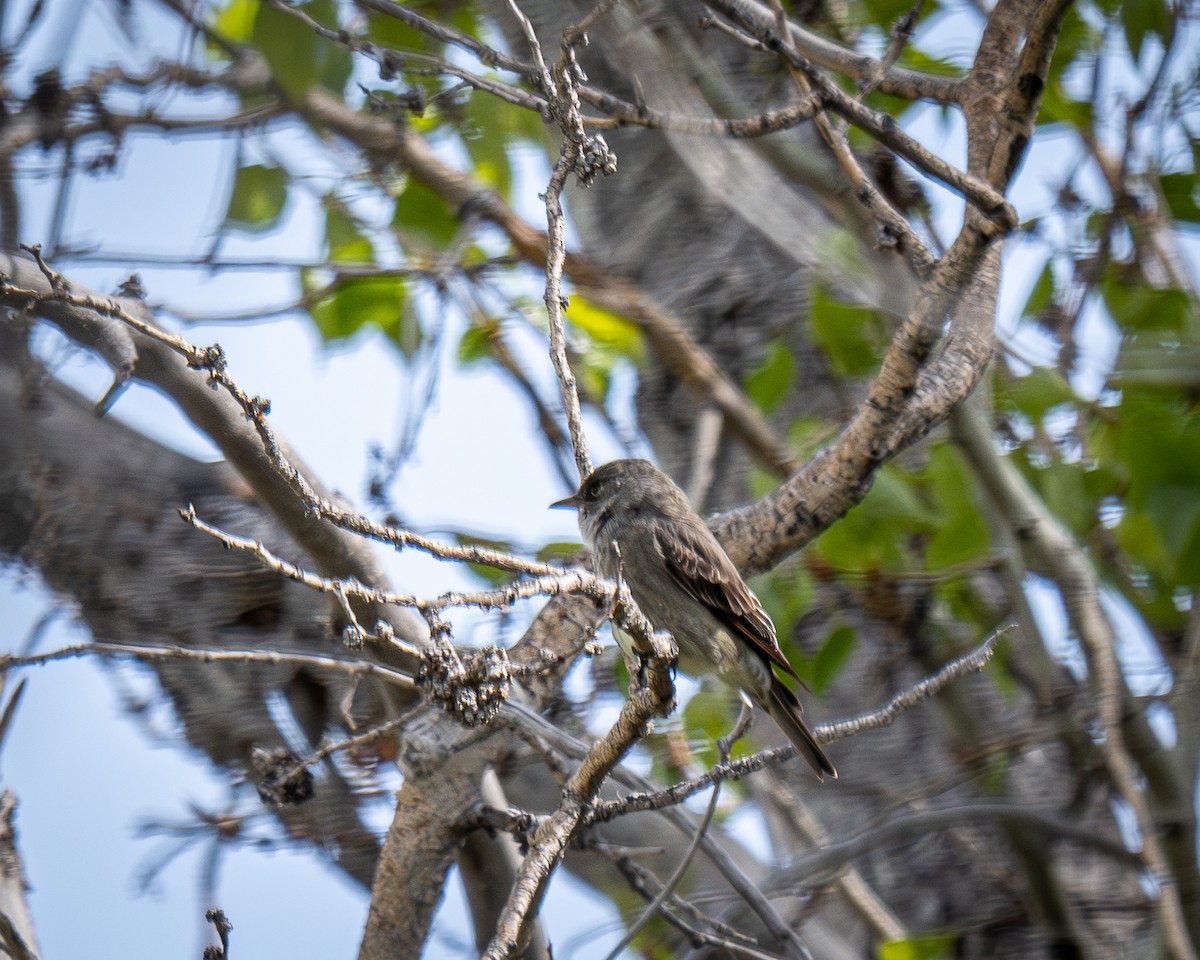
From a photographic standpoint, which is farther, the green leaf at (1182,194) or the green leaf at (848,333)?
the green leaf at (1182,194)

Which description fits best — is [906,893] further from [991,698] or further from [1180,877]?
[1180,877]

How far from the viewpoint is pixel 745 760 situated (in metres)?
2.20

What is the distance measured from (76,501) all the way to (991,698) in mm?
3380

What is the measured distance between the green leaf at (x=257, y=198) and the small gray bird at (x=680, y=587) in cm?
175

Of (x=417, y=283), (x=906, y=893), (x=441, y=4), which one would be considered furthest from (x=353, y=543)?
(x=441, y=4)

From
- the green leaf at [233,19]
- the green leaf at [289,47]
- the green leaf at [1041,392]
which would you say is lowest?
the green leaf at [1041,392]

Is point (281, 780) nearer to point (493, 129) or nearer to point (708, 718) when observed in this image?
point (708, 718)

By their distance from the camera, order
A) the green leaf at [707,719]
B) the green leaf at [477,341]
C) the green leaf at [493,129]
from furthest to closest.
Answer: the green leaf at [477,341]
the green leaf at [493,129]
the green leaf at [707,719]

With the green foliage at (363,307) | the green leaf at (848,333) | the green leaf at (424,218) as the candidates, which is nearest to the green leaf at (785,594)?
the green leaf at (848,333)

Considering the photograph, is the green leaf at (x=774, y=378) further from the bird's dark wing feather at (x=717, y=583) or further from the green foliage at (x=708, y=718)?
the green foliage at (x=708, y=718)

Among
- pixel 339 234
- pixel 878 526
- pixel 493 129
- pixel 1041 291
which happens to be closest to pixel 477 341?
pixel 339 234

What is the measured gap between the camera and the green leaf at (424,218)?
199 inches

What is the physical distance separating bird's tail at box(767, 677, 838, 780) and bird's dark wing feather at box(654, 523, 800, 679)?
146 mm

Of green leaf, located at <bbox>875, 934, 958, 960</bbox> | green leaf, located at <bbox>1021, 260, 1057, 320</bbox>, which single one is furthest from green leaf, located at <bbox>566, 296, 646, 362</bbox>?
green leaf, located at <bbox>875, 934, 958, 960</bbox>
